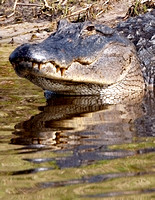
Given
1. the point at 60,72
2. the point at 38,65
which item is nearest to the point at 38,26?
the point at 60,72

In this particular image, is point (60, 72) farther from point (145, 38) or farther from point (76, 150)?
point (145, 38)

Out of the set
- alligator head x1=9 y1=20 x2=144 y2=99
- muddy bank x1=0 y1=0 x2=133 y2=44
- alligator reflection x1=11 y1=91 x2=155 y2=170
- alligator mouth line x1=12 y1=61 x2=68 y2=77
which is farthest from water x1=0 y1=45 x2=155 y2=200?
muddy bank x1=0 y1=0 x2=133 y2=44

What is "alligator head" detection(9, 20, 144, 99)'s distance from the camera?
4.91 meters

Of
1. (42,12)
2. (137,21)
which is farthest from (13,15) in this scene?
(137,21)

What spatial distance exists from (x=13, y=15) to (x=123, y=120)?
778 centimetres

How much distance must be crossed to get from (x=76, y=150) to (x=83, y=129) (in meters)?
0.72

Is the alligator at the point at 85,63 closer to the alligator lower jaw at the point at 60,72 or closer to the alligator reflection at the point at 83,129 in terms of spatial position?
the alligator lower jaw at the point at 60,72

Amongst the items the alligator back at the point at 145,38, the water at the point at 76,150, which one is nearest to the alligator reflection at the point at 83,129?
the water at the point at 76,150

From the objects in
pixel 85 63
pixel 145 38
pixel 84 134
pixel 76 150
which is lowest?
pixel 145 38

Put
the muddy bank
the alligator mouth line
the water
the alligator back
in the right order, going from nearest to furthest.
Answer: the water
the alligator mouth line
the alligator back
the muddy bank

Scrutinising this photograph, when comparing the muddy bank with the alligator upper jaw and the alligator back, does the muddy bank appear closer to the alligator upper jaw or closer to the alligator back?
the alligator back

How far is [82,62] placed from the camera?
5410 millimetres

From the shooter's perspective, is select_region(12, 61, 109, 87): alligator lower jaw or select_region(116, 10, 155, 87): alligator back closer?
select_region(12, 61, 109, 87): alligator lower jaw

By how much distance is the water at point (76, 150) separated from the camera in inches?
105
